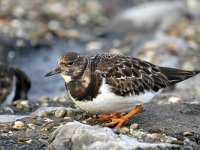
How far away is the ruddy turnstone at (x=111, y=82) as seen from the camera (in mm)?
4898

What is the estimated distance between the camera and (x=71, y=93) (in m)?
5.04

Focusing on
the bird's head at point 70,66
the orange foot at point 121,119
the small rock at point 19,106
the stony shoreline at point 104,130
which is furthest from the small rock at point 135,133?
the small rock at point 19,106

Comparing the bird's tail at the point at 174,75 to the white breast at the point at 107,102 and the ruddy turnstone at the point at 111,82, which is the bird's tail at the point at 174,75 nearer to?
the ruddy turnstone at the point at 111,82

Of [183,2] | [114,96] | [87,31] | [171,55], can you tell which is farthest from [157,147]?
[183,2]

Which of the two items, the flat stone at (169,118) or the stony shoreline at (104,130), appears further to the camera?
the flat stone at (169,118)

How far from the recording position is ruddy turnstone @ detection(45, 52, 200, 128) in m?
4.90

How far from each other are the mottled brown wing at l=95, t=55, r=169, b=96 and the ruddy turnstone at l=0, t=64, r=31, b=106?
2.48 meters

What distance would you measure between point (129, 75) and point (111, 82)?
232 mm

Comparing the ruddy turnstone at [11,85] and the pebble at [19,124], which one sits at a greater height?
the ruddy turnstone at [11,85]

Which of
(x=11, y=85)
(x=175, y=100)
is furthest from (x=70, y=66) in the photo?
(x=11, y=85)

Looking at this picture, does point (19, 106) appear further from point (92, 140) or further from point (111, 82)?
point (92, 140)

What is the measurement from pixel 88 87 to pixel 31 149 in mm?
726

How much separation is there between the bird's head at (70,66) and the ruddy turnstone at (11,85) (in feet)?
7.37

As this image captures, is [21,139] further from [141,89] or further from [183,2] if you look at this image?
[183,2]
